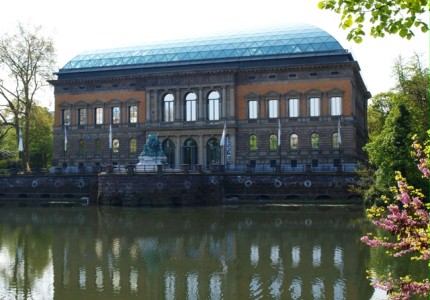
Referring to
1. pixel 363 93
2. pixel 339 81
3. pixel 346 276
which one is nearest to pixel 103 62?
pixel 339 81

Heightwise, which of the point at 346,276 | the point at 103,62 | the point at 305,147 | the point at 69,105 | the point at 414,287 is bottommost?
the point at 346,276

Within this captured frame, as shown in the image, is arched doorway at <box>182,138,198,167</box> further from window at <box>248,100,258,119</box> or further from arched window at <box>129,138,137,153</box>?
window at <box>248,100,258,119</box>

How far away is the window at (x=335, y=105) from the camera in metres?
64.6

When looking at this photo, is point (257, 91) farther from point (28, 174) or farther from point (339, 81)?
point (28, 174)

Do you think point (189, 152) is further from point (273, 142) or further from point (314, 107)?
point (314, 107)

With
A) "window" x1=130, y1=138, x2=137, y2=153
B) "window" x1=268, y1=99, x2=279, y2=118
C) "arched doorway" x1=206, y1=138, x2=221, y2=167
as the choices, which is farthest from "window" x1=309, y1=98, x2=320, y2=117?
"window" x1=130, y1=138, x2=137, y2=153

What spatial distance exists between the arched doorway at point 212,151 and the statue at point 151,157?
38.9 ft

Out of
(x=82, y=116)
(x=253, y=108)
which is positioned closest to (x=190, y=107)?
(x=253, y=108)

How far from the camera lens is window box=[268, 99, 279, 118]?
66.7 meters

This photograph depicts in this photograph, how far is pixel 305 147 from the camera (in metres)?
65.1

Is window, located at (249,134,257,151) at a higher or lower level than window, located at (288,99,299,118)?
lower

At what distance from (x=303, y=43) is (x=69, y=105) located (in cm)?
3245

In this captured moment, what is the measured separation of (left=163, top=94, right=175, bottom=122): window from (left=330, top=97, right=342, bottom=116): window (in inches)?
778

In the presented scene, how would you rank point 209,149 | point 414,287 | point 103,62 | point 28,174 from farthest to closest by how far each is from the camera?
point 103,62 < point 209,149 < point 28,174 < point 414,287
